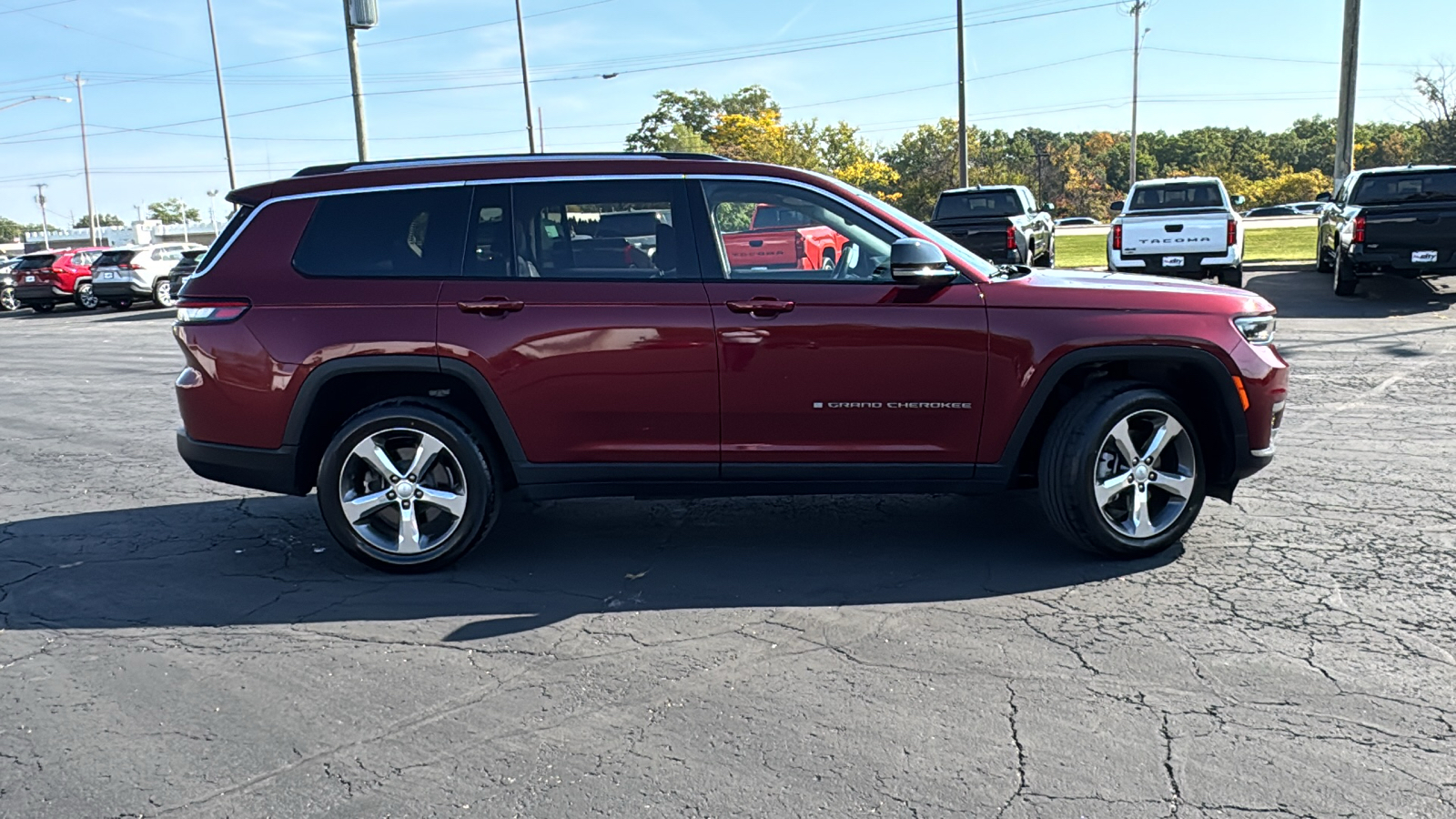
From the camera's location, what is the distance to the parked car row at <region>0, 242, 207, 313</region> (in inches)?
1092

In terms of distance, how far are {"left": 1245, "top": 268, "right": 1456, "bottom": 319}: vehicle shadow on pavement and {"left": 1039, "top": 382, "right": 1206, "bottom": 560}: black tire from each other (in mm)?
10180

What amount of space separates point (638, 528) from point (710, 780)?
270 cm

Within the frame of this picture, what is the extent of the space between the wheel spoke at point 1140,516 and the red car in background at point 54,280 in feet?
96.9

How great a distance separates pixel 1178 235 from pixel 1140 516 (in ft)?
39.0

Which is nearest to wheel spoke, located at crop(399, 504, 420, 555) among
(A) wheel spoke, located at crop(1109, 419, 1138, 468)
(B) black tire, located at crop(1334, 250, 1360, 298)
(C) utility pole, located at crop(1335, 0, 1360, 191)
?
(A) wheel spoke, located at crop(1109, 419, 1138, 468)

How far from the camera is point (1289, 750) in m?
3.21

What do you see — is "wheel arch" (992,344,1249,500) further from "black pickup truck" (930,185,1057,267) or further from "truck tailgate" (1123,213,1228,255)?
"black pickup truck" (930,185,1057,267)

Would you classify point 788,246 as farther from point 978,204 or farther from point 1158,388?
point 978,204

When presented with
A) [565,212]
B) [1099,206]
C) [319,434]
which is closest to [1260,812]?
[565,212]

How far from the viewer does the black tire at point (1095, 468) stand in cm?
483

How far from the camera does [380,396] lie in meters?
5.24

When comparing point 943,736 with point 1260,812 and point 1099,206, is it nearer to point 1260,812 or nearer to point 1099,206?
point 1260,812

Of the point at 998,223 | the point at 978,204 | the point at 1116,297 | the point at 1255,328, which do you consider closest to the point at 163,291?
the point at 978,204

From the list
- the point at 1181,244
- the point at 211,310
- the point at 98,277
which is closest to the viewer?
the point at 211,310
